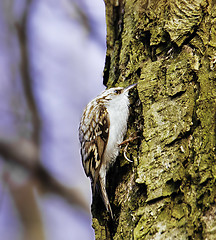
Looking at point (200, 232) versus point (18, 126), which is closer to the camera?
point (200, 232)

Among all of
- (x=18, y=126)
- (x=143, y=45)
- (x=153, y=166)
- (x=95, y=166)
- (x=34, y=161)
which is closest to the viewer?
(x=153, y=166)

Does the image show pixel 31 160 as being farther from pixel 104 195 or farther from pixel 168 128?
pixel 168 128

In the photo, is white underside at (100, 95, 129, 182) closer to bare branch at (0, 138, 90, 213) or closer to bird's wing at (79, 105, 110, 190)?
bird's wing at (79, 105, 110, 190)

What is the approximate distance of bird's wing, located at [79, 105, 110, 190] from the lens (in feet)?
8.51

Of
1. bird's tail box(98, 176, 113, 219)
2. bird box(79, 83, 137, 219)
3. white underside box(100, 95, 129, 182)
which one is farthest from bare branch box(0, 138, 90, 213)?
bird's tail box(98, 176, 113, 219)

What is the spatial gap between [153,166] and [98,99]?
1.20m

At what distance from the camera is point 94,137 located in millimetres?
2736

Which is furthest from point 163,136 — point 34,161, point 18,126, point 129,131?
point 18,126

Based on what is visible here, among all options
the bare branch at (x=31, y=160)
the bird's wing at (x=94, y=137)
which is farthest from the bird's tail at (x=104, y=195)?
the bare branch at (x=31, y=160)

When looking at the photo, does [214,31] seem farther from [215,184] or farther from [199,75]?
[215,184]

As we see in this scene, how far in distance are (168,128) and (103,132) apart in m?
0.91

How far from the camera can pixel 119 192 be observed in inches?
81.2

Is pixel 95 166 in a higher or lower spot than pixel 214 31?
lower

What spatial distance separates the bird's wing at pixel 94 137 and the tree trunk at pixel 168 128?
0.90ft
